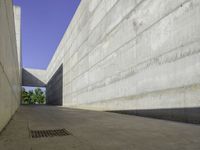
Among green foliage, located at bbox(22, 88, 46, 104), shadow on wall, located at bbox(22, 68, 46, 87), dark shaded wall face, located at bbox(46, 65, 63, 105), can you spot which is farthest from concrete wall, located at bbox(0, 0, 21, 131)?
green foliage, located at bbox(22, 88, 46, 104)

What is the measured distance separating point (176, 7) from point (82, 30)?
390 inches

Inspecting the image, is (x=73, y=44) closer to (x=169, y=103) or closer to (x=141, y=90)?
(x=141, y=90)

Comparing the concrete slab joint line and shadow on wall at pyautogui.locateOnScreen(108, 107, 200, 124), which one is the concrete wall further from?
shadow on wall at pyautogui.locateOnScreen(108, 107, 200, 124)

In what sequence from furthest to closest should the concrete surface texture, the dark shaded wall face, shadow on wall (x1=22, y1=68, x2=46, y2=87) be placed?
1. shadow on wall (x1=22, y1=68, x2=46, y2=87)
2. the dark shaded wall face
3. the concrete surface texture

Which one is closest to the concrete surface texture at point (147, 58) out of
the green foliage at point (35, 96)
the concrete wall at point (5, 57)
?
the concrete wall at point (5, 57)

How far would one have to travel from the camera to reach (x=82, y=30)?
47.2 feet

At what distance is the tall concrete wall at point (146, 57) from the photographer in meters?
4.77

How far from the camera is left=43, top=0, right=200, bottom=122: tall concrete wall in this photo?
477 centimetres

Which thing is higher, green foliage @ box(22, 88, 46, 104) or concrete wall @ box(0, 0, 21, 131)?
concrete wall @ box(0, 0, 21, 131)

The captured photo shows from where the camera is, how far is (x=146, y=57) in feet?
21.1

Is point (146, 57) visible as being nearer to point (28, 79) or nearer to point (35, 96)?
point (28, 79)

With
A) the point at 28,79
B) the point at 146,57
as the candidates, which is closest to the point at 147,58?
the point at 146,57

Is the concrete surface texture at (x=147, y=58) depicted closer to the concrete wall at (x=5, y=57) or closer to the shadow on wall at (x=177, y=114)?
the shadow on wall at (x=177, y=114)

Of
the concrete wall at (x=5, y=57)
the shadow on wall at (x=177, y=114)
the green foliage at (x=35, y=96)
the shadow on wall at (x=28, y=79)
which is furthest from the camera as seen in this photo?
the green foliage at (x=35, y=96)
